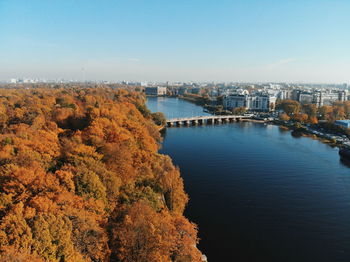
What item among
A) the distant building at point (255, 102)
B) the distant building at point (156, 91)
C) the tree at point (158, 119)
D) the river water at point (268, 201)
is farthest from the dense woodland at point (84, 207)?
the distant building at point (156, 91)

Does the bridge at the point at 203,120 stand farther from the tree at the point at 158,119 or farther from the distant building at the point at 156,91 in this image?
the distant building at the point at 156,91

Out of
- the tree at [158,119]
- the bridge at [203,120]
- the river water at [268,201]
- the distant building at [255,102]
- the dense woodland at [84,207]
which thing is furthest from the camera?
the distant building at [255,102]

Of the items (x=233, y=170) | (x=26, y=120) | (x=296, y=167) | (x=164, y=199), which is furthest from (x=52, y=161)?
(x=296, y=167)

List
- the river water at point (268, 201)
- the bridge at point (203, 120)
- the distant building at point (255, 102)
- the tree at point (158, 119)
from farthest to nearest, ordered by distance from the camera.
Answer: the distant building at point (255, 102), the bridge at point (203, 120), the tree at point (158, 119), the river water at point (268, 201)

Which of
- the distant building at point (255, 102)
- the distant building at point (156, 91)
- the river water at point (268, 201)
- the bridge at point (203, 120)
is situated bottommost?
the river water at point (268, 201)

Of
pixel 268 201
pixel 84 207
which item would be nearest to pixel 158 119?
pixel 268 201

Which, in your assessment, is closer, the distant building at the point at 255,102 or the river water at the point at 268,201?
the river water at the point at 268,201

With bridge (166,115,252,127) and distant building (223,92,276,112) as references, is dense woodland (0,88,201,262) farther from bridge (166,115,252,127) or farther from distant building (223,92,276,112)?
distant building (223,92,276,112)

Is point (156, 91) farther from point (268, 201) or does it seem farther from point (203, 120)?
point (268, 201)

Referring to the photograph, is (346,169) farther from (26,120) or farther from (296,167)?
(26,120)

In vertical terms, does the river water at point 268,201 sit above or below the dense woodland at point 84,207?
below
